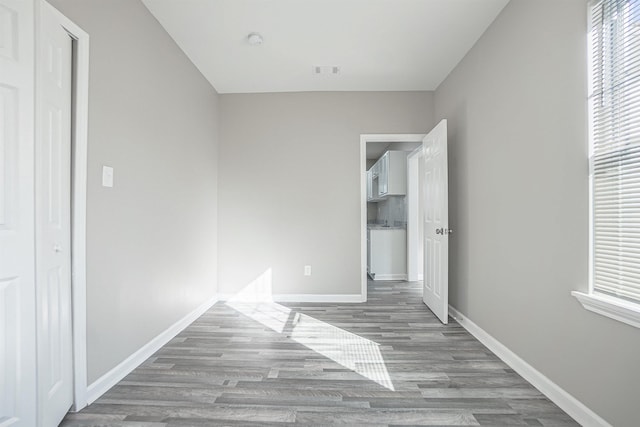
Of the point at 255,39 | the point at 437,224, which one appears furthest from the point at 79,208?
the point at 437,224

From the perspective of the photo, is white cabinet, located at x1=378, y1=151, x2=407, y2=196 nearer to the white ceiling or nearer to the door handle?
the white ceiling

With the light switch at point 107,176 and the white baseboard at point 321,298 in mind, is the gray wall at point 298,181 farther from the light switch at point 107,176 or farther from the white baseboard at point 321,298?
the light switch at point 107,176

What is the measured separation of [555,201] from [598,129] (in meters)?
0.45

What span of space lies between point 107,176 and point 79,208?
0.30 m

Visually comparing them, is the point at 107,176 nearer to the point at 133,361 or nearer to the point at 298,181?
the point at 133,361

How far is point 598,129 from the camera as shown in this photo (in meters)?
1.57

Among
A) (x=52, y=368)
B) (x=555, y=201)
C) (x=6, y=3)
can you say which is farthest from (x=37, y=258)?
(x=555, y=201)

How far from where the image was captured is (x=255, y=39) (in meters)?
2.71

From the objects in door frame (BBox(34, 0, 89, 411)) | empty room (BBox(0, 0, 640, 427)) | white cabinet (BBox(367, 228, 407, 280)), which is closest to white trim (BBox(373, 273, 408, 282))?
white cabinet (BBox(367, 228, 407, 280))

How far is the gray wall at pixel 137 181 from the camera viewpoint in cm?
186

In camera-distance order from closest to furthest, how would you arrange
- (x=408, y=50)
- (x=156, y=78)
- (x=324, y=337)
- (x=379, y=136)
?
1. (x=156, y=78)
2. (x=324, y=337)
3. (x=408, y=50)
4. (x=379, y=136)

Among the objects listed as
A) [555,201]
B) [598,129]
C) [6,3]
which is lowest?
[555,201]

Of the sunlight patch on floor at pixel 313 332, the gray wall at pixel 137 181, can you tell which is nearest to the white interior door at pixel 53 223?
the gray wall at pixel 137 181

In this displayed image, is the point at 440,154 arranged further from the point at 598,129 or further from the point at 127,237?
the point at 127,237
